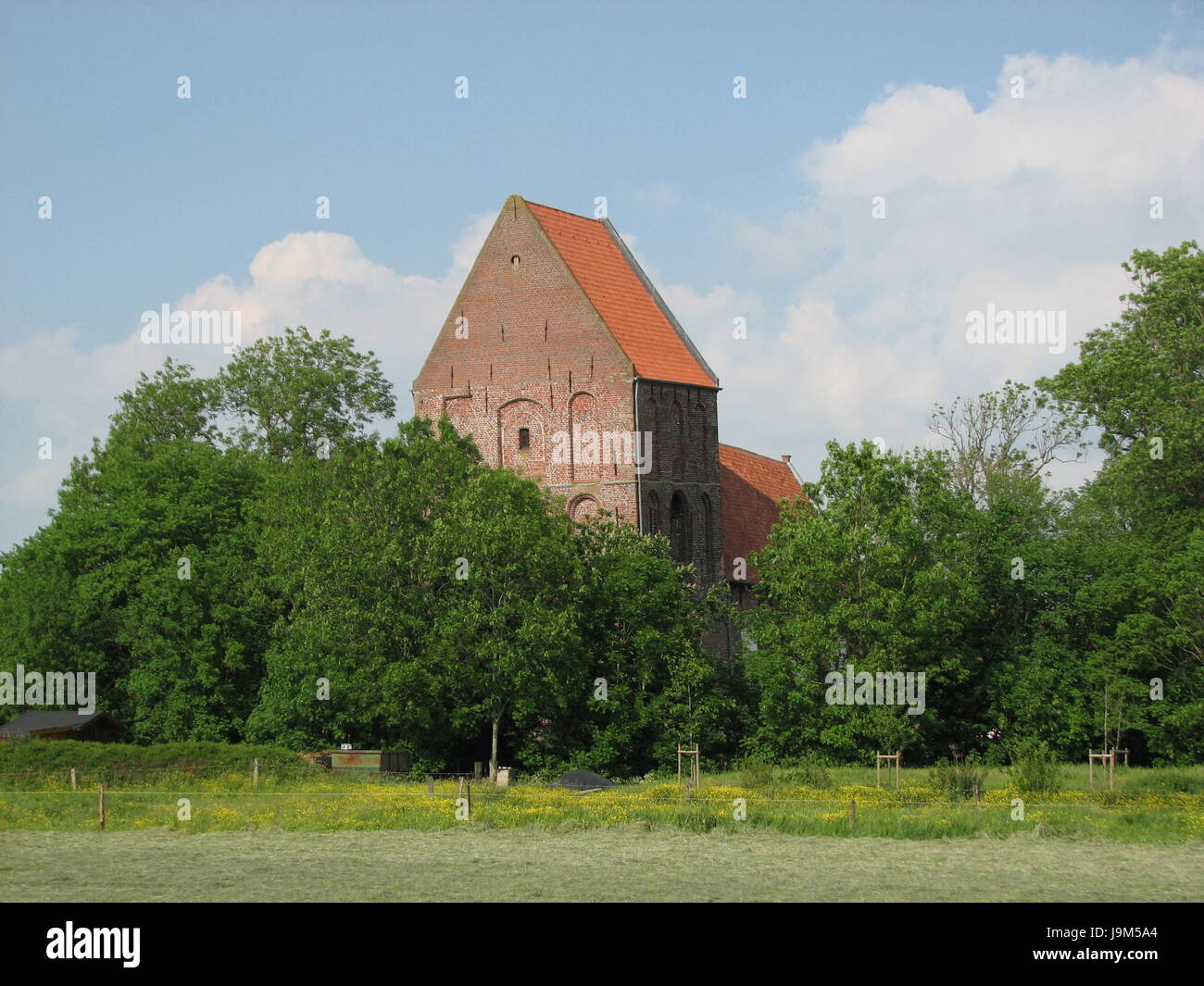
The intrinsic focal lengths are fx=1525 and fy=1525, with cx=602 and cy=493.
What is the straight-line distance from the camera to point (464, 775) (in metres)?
40.6

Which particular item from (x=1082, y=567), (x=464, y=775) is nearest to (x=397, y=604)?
(x=464, y=775)

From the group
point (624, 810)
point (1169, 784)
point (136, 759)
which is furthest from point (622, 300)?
point (624, 810)

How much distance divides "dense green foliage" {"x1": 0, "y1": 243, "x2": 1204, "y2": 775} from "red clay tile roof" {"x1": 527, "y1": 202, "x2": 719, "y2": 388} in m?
7.14

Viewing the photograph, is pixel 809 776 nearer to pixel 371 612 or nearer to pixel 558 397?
pixel 371 612

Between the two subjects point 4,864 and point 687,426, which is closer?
point 4,864

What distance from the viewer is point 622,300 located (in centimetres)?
5528

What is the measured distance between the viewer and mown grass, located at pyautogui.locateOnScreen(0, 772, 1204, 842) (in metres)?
28.1

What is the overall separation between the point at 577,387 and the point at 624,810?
23.1m

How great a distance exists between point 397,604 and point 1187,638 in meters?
22.3

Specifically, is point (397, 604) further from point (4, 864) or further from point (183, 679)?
point (4, 864)

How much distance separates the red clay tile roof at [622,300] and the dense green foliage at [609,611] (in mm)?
7142

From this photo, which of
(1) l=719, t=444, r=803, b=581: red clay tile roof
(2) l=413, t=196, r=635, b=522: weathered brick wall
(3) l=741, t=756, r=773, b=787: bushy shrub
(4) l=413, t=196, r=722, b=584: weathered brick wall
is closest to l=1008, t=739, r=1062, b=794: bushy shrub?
(3) l=741, t=756, r=773, b=787: bushy shrub

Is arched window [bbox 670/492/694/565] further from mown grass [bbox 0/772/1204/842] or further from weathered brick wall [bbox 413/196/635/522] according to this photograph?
mown grass [bbox 0/772/1204/842]
